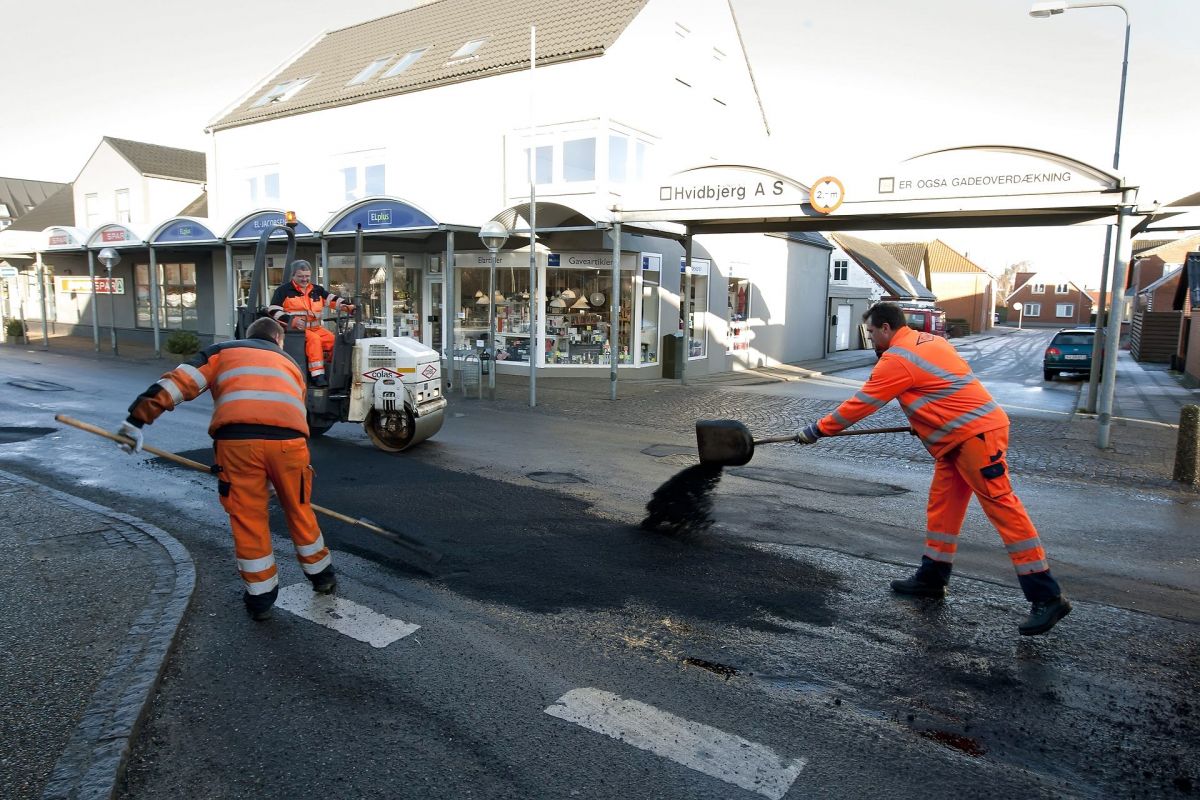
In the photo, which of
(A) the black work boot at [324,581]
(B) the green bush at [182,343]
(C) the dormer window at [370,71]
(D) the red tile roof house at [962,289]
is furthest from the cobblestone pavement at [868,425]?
(D) the red tile roof house at [962,289]

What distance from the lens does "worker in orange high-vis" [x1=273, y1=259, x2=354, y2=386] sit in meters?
8.95

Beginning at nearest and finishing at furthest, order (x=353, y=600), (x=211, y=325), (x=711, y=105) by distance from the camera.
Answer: (x=353, y=600) → (x=711, y=105) → (x=211, y=325)

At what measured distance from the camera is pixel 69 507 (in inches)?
260

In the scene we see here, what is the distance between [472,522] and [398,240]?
15.3 m

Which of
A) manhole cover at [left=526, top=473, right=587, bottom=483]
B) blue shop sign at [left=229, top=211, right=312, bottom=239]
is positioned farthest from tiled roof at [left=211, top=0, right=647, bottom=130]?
manhole cover at [left=526, top=473, right=587, bottom=483]

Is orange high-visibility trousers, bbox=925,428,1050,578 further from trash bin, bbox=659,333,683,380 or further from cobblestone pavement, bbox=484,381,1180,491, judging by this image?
trash bin, bbox=659,333,683,380

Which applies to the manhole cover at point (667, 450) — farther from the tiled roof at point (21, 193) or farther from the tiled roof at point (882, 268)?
the tiled roof at point (21, 193)

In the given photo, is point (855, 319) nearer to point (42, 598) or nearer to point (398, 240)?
point (398, 240)

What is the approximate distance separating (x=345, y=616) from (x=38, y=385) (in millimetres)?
13918

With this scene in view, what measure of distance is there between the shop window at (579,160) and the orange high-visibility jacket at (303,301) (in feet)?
33.5

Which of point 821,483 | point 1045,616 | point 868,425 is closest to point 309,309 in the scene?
point 821,483

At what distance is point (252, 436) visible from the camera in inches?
179

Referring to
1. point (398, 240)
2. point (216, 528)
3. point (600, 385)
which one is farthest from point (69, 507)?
point (398, 240)

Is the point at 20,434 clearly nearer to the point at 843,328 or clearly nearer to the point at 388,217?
the point at 388,217
